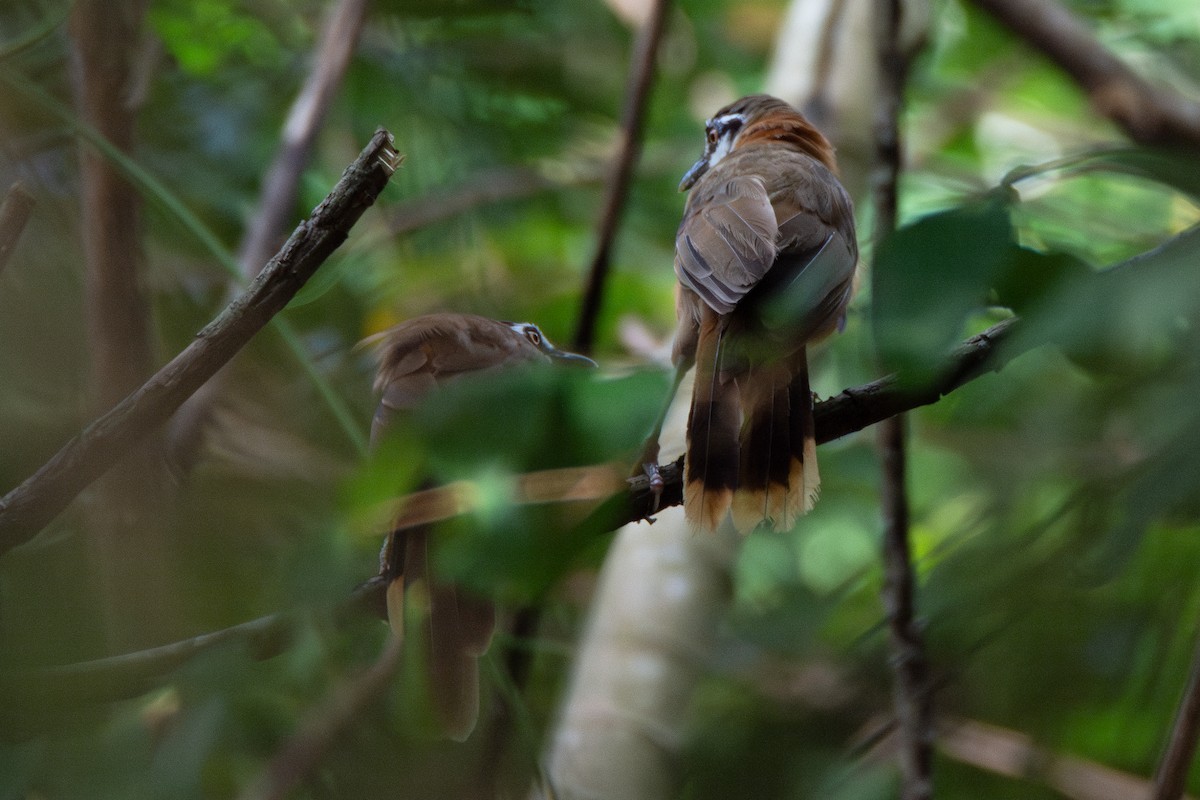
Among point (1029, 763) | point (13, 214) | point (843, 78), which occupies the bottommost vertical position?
point (1029, 763)

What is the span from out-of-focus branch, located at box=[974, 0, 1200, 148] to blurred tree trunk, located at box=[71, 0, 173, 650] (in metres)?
2.50

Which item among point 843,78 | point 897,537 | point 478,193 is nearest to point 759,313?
point 897,537

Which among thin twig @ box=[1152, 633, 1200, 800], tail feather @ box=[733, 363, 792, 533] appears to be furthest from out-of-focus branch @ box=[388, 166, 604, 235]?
thin twig @ box=[1152, 633, 1200, 800]

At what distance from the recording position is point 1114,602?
2676 millimetres

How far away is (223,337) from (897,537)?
139cm

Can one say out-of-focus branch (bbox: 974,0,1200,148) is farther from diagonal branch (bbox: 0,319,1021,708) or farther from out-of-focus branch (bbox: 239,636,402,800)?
out-of-focus branch (bbox: 239,636,402,800)

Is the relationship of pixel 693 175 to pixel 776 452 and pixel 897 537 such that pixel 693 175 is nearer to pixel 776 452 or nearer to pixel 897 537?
pixel 897 537

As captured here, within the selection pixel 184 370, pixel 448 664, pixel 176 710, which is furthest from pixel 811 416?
pixel 176 710

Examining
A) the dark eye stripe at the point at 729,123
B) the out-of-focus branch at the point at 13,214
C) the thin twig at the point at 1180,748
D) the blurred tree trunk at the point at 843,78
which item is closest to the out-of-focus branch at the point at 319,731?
the out-of-focus branch at the point at 13,214

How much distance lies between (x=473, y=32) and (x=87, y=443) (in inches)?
89.7

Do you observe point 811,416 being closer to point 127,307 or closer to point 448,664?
point 448,664

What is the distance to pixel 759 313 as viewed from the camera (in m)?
1.49

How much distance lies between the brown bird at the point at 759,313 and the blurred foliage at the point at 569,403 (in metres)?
0.11

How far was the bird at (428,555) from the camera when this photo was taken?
1187 millimetres
